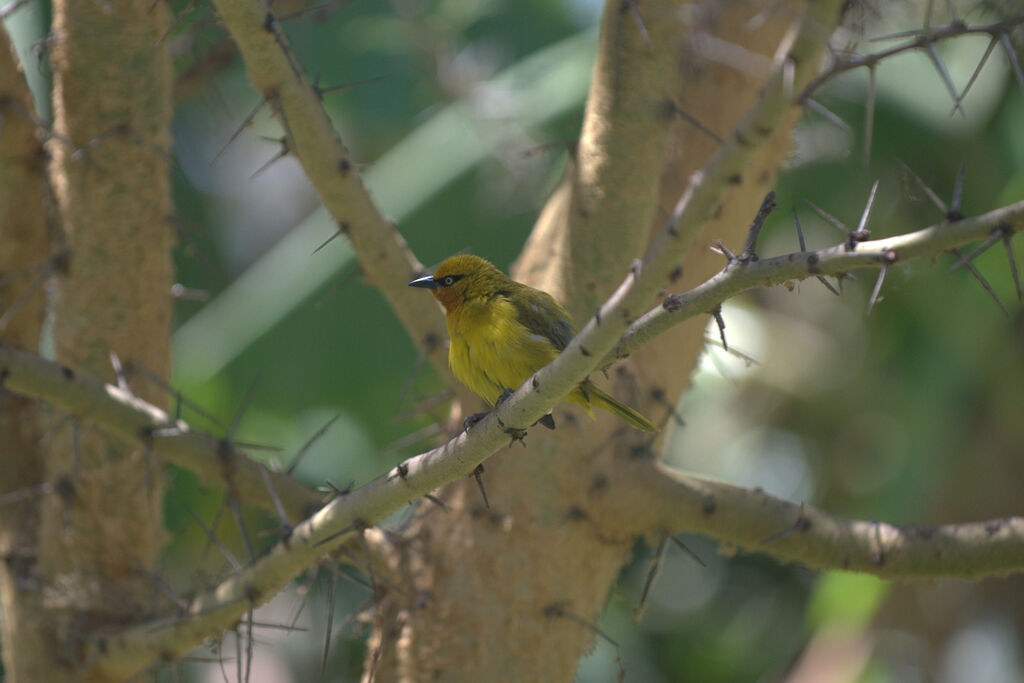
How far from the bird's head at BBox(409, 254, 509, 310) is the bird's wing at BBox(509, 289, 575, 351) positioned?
23 centimetres

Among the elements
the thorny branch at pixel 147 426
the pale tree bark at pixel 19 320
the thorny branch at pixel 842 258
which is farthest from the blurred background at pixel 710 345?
the thorny branch at pixel 842 258

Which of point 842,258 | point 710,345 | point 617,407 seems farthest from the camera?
point 710,345

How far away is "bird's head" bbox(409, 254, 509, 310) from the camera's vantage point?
14.5 feet

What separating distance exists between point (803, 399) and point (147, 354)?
34.0 feet

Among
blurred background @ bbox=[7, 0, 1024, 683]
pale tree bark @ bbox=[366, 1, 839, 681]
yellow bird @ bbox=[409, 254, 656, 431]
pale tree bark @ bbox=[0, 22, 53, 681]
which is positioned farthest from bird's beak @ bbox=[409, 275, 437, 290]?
blurred background @ bbox=[7, 0, 1024, 683]

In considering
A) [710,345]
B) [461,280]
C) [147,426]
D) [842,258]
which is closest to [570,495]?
[461,280]

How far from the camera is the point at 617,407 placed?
12.5ft

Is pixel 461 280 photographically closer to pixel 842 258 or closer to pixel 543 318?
pixel 543 318

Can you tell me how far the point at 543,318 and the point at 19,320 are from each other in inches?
127

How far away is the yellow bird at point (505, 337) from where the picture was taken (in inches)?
158

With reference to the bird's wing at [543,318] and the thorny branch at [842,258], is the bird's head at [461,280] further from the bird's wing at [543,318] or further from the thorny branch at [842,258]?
the thorny branch at [842,258]

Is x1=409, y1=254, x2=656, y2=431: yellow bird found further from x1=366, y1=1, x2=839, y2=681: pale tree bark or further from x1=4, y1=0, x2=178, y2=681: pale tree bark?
x1=4, y1=0, x2=178, y2=681: pale tree bark

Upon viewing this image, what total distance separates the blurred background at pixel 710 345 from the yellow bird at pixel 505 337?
12.9 ft

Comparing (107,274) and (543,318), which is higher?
(107,274)
